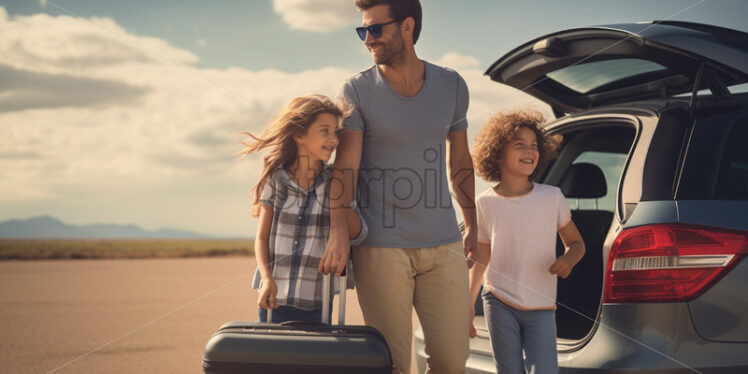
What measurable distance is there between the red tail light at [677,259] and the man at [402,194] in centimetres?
74

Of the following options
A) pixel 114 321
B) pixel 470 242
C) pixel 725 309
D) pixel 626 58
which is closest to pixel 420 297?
pixel 470 242

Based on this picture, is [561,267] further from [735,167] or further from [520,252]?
[735,167]

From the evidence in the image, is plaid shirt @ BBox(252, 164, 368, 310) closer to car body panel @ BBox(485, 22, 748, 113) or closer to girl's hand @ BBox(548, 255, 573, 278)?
girl's hand @ BBox(548, 255, 573, 278)

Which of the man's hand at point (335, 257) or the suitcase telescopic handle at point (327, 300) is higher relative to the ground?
the man's hand at point (335, 257)

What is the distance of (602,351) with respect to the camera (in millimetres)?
Answer: 2465

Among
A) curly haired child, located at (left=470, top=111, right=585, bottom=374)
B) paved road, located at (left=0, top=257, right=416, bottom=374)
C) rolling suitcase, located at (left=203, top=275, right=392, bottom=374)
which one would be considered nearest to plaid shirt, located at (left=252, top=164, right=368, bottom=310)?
rolling suitcase, located at (left=203, top=275, right=392, bottom=374)

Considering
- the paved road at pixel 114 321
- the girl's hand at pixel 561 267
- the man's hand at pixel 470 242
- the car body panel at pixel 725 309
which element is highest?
the man's hand at pixel 470 242

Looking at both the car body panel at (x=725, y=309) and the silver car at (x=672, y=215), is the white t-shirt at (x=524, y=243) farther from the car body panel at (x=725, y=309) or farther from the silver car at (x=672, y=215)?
the car body panel at (x=725, y=309)

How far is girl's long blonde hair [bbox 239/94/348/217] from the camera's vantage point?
9.31ft

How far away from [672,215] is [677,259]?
0.53 feet

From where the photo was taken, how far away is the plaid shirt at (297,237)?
281 centimetres

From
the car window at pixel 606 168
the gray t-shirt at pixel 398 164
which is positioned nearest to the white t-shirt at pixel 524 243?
the gray t-shirt at pixel 398 164

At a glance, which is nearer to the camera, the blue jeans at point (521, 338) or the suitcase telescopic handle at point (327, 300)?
the suitcase telescopic handle at point (327, 300)

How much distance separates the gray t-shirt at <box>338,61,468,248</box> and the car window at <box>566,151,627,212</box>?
1.95m
